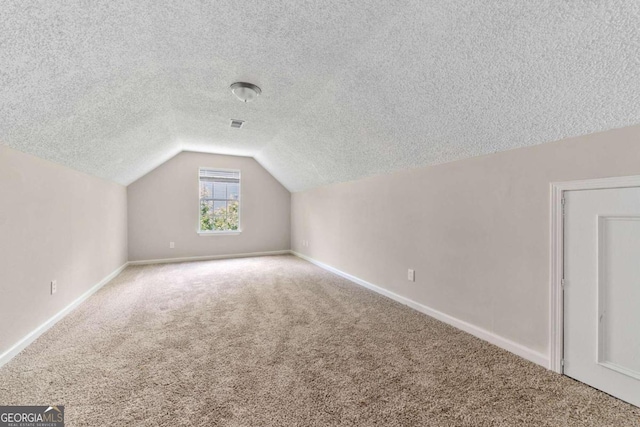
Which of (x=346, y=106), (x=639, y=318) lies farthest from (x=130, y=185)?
(x=639, y=318)

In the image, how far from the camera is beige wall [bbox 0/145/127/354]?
6.63 feet

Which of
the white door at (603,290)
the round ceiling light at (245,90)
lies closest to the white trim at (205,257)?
the round ceiling light at (245,90)

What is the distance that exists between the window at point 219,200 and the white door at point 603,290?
6079mm

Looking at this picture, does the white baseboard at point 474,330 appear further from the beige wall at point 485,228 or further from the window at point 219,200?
the window at point 219,200

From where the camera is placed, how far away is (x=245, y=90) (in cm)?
261

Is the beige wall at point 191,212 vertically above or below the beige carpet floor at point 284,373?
above

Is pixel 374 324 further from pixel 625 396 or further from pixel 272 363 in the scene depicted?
pixel 625 396

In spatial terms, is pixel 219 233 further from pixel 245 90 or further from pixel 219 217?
pixel 245 90

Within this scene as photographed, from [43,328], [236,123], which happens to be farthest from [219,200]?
[43,328]

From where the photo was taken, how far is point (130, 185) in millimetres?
5492

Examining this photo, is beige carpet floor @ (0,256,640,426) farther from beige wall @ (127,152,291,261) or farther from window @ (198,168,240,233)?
window @ (198,168,240,233)

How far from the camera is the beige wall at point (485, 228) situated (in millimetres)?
1851

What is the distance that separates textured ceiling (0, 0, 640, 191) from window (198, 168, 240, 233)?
3.20 m

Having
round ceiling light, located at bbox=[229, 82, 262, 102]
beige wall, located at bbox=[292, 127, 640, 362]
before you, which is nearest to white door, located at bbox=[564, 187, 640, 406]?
beige wall, located at bbox=[292, 127, 640, 362]
